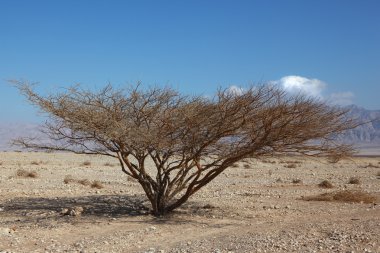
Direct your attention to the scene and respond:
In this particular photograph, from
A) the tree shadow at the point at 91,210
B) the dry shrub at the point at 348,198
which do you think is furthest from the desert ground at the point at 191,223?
the dry shrub at the point at 348,198

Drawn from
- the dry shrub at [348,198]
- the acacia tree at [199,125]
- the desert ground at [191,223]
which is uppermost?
the acacia tree at [199,125]

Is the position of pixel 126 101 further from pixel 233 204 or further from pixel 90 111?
pixel 233 204

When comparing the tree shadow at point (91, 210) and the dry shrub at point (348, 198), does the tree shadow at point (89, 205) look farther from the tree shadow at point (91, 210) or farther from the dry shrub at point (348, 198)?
the dry shrub at point (348, 198)

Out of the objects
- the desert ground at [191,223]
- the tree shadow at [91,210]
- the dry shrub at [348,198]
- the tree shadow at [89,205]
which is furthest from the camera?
the dry shrub at [348,198]

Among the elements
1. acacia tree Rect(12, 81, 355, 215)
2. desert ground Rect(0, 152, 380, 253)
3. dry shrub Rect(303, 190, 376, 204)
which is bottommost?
desert ground Rect(0, 152, 380, 253)

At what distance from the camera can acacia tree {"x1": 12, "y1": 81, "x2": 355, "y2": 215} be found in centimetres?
1341

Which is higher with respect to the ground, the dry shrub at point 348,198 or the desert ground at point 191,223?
the dry shrub at point 348,198

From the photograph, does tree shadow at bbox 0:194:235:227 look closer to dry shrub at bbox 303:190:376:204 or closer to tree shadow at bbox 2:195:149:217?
tree shadow at bbox 2:195:149:217

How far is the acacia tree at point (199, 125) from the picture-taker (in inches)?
528

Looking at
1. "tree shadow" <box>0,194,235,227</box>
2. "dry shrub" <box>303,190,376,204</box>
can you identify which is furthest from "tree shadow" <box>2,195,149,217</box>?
"dry shrub" <box>303,190,376,204</box>

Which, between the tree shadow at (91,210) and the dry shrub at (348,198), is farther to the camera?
the dry shrub at (348,198)

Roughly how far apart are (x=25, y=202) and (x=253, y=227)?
28.1 feet

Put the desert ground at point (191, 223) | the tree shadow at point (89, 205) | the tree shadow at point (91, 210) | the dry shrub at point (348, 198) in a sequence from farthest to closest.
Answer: the dry shrub at point (348, 198)
the tree shadow at point (89, 205)
the tree shadow at point (91, 210)
the desert ground at point (191, 223)

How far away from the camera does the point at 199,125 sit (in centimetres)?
1360
